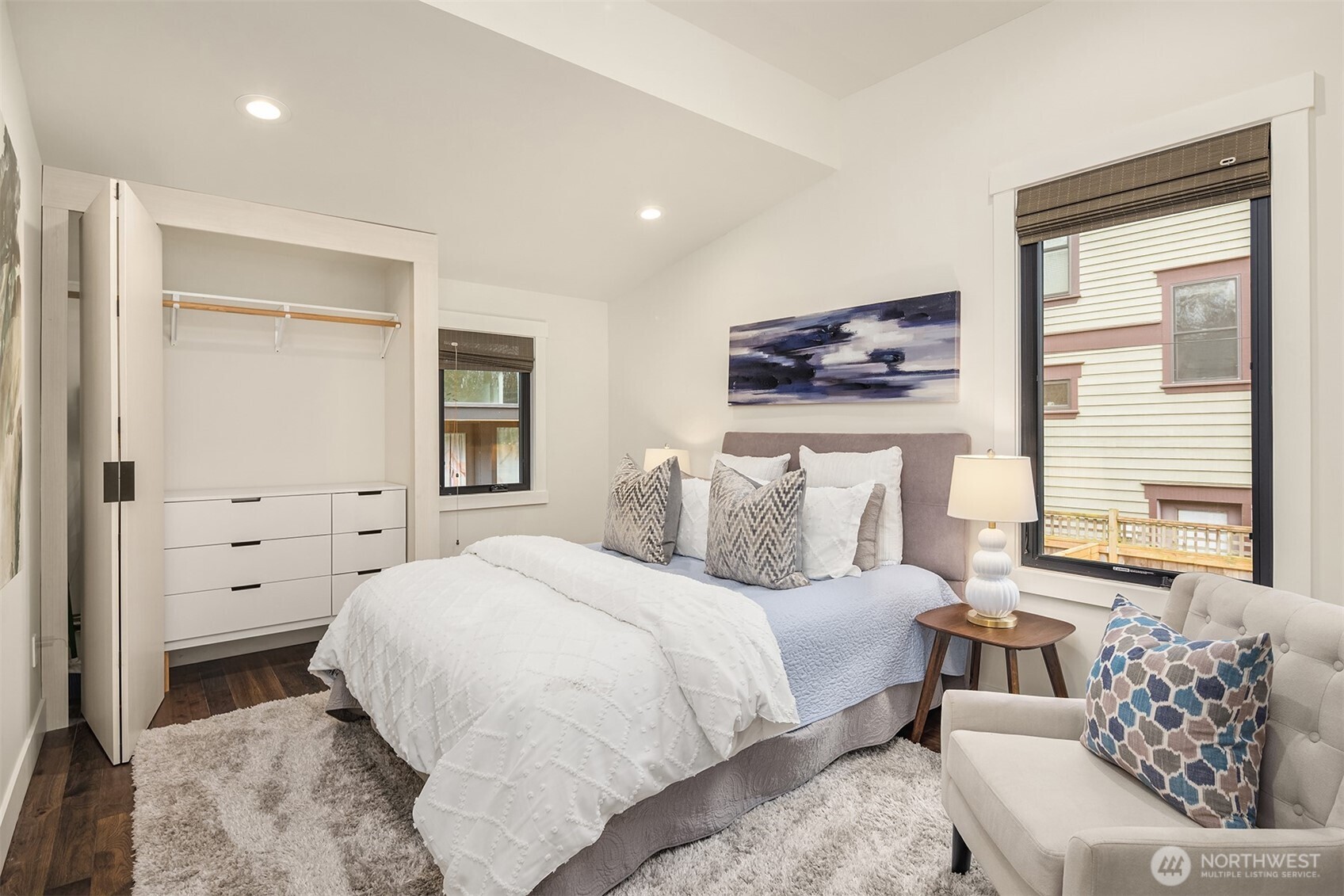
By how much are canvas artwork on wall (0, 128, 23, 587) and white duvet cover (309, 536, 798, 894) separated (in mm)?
1021

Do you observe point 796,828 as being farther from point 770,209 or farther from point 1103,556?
point 770,209

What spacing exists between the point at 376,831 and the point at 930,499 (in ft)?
7.87

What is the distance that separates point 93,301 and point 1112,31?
3923mm

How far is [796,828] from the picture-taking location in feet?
6.56

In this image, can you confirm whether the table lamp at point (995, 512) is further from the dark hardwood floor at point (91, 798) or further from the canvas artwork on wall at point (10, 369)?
the canvas artwork on wall at point (10, 369)

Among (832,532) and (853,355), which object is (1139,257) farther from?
(832,532)

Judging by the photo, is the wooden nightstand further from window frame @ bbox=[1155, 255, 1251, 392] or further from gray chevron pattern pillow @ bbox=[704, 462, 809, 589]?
window frame @ bbox=[1155, 255, 1251, 392]

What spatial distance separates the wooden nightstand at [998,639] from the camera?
2.31 m

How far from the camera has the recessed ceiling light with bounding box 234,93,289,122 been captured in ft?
8.23

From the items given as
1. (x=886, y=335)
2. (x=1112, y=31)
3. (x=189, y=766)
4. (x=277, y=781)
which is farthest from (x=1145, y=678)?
(x=189, y=766)

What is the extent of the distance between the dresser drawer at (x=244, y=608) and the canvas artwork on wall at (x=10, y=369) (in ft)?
3.63

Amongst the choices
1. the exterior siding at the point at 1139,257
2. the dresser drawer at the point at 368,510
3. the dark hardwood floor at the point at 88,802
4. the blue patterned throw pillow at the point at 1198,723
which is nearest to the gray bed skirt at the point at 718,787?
the dark hardwood floor at the point at 88,802

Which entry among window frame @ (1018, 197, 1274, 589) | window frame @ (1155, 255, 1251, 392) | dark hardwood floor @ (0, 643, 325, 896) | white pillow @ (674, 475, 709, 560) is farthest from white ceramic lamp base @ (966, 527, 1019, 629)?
dark hardwood floor @ (0, 643, 325, 896)

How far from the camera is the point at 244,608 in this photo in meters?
3.36
